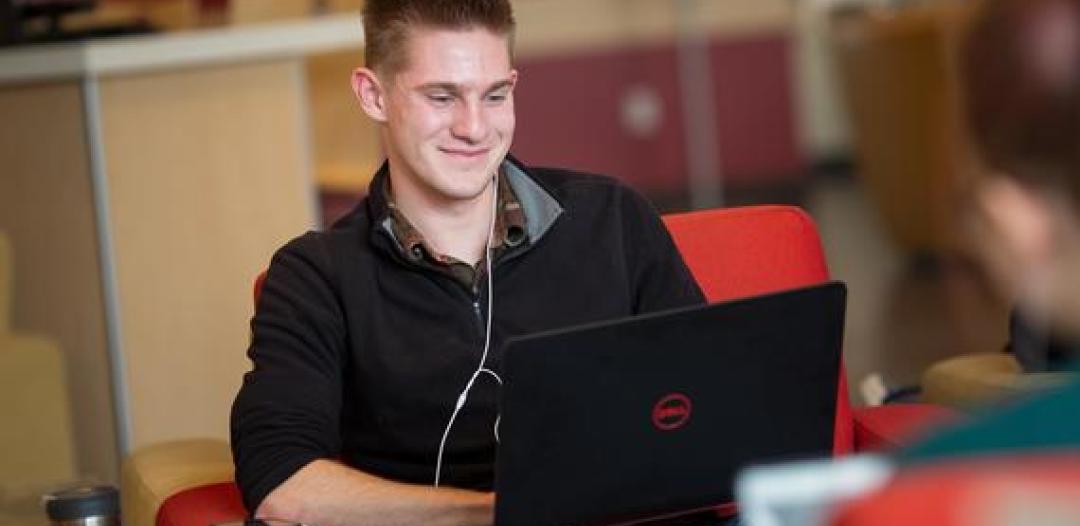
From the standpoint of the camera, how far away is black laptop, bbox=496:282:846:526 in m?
2.10

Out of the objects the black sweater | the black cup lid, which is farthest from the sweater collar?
the black cup lid

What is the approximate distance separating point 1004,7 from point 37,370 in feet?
11.1

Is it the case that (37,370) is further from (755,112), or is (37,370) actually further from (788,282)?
(755,112)

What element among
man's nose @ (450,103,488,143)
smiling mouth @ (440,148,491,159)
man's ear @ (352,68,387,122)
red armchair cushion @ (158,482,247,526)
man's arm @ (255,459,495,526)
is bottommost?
red armchair cushion @ (158,482,247,526)

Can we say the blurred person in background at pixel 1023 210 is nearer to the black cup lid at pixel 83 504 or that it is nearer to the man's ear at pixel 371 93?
the man's ear at pixel 371 93

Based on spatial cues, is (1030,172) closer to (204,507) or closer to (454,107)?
(454,107)

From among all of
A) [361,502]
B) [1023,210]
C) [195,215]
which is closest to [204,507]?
[361,502]

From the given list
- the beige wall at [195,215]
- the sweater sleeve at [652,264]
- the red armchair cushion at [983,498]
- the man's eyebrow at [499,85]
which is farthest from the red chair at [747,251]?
the red armchair cushion at [983,498]

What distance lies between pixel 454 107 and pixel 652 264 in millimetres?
352

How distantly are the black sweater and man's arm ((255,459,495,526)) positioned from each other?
8 cm

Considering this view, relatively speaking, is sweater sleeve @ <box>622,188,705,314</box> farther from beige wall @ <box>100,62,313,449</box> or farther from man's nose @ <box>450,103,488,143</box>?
beige wall @ <box>100,62,313,449</box>

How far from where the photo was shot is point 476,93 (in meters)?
2.62

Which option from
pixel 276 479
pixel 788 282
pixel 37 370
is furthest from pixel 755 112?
pixel 276 479

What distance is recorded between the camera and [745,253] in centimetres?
301
